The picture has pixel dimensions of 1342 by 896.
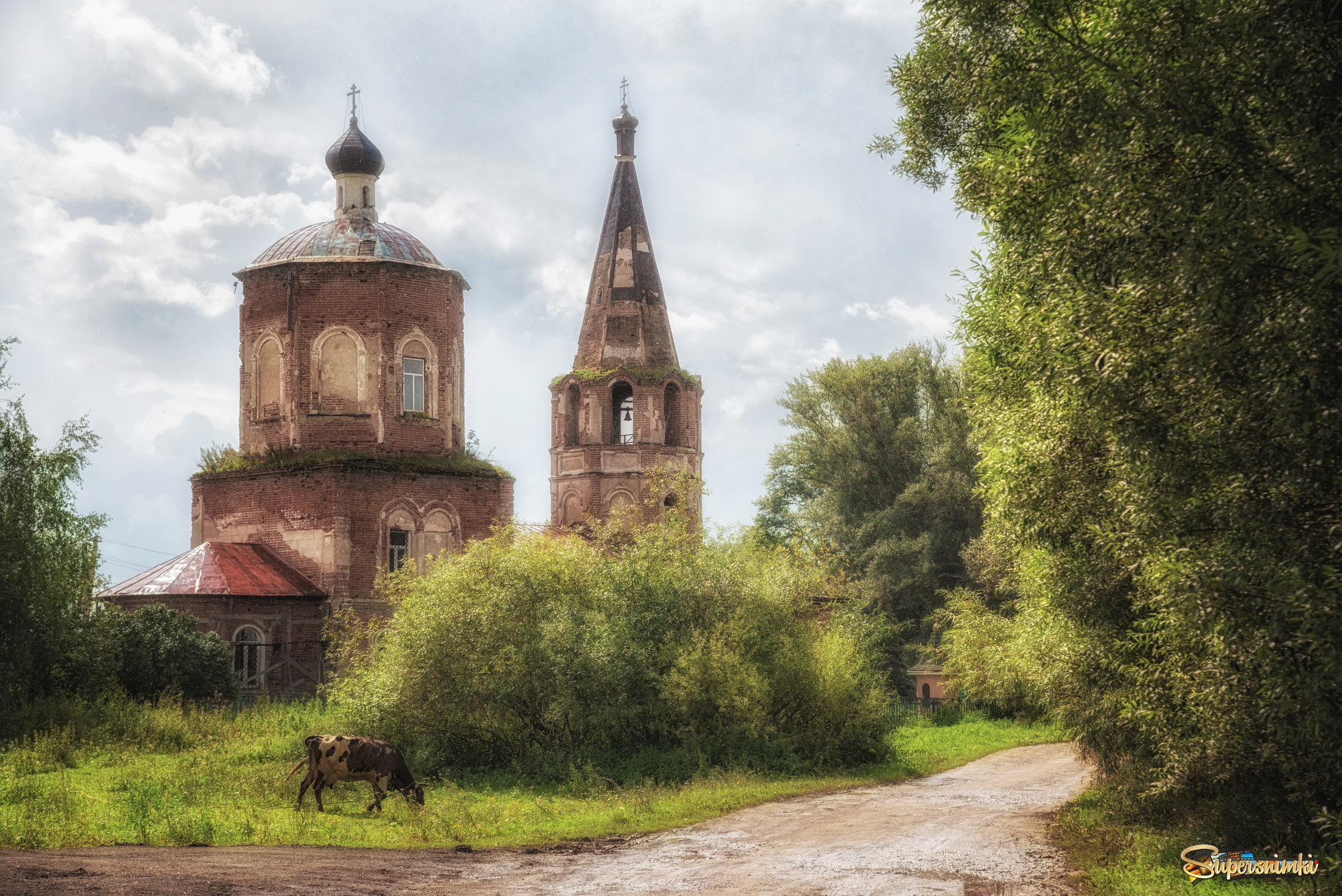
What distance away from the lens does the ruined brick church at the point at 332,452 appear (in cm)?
2492

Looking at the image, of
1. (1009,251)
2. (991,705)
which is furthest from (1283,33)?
(991,705)

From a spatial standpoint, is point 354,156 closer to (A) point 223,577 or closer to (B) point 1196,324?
(A) point 223,577

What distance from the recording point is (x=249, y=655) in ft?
80.7

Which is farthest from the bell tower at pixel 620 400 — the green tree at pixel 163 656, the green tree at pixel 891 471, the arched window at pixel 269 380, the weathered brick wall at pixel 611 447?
the green tree at pixel 163 656

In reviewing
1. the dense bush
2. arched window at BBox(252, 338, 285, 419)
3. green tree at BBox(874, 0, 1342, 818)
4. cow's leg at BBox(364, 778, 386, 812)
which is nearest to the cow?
cow's leg at BBox(364, 778, 386, 812)

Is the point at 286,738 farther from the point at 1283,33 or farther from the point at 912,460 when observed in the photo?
the point at 912,460

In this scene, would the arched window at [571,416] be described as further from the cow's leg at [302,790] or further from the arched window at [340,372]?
the cow's leg at [302,790]

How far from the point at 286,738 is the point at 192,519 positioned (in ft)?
41.1

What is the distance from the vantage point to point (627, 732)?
17.5m

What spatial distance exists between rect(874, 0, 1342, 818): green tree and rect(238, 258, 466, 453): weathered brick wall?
68.5 ft

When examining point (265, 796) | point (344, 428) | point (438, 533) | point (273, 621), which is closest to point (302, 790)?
point (265, 796)

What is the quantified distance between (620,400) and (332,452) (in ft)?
34.5

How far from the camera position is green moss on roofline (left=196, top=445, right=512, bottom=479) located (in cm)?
2709

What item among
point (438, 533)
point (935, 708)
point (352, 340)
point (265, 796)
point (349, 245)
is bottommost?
point (935, 708)
